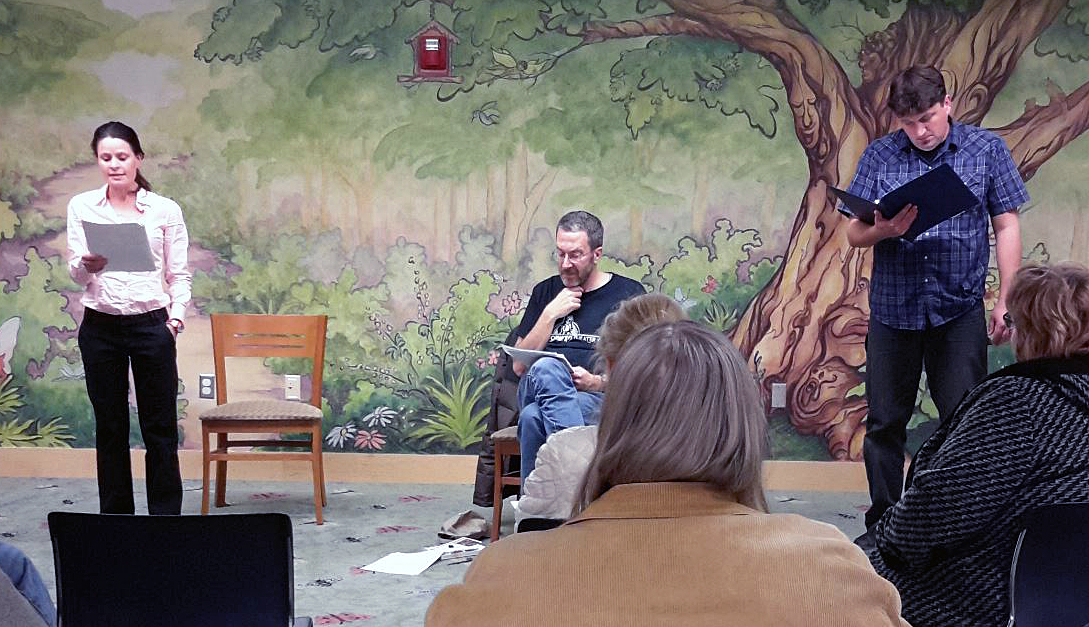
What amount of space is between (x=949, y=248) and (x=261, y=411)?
278 centimetres

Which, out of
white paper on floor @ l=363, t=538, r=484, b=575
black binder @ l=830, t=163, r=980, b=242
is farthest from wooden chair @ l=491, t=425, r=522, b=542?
black binder @ l=830, t=163, r=980, b=242

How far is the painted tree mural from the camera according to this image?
5.19 meters

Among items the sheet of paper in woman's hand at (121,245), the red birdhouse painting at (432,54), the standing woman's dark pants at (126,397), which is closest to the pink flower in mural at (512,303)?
the red birdhouse painting at (432,54)

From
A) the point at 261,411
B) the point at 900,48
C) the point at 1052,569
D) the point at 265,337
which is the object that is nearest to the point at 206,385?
the point at 265,337

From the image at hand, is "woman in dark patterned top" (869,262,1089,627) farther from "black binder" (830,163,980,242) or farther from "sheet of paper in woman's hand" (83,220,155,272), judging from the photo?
"sheet of paper in woman's hand" (83,220,155,272)

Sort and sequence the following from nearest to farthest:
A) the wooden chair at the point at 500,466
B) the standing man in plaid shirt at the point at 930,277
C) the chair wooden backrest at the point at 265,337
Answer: the standing man in plaid shirt at the point at 930,277 → the wooden chair at the point at 500,466 → the chair wooden backrest at the point at 265,337

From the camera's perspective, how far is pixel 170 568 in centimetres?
175

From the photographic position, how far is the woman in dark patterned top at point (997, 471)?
192 centimetres

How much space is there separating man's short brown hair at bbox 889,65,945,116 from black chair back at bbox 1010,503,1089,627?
2171 millimetres

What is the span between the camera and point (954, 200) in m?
3.42

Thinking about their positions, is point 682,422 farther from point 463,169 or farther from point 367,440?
point 367,440

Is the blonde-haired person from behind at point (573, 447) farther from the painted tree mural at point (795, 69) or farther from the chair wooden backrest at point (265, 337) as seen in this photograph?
the painted tree mural at point (795, 69)

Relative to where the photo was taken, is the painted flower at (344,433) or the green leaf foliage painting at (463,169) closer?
the green leaf foliage painting at (463,169)

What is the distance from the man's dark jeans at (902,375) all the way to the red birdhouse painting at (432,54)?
8.10ft
